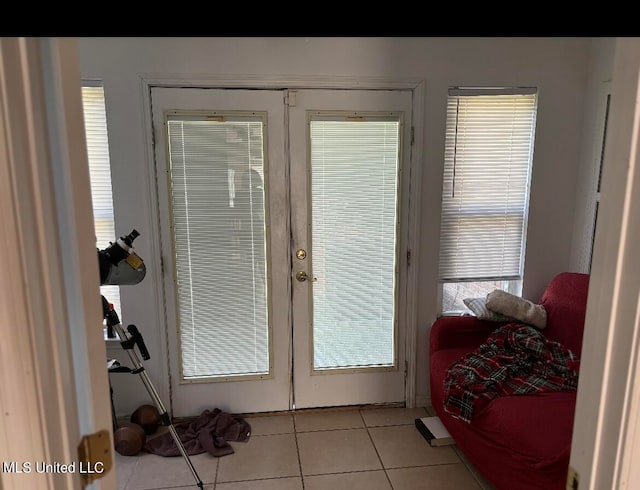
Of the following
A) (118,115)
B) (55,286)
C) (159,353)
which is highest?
(118,115)

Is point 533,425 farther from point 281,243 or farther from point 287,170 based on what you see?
point 287,170

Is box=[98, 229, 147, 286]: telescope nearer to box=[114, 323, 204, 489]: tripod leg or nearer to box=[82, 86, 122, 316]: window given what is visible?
box=[114, 323, 204, 489]: tripod leg

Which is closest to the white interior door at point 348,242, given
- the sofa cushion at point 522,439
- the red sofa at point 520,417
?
the red sofa at point 520,417

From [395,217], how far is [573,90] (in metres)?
1.32

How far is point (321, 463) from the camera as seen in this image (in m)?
2.35

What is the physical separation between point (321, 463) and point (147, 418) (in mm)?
1038

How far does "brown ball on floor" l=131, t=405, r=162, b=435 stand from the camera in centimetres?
256

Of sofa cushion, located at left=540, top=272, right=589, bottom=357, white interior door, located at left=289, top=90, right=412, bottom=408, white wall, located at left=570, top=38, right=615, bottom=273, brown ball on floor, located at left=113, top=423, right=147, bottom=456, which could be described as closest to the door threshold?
white interior door, located at left=289, top=90, right=412, bottom=408

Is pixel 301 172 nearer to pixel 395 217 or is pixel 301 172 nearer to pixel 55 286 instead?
pixel 395 217

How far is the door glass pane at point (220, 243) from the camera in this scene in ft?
8.13

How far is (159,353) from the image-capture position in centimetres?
263

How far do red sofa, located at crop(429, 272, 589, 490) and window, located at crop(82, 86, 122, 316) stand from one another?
1.96 meters

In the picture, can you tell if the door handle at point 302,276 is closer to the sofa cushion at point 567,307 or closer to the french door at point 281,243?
the french door at point 281,243
